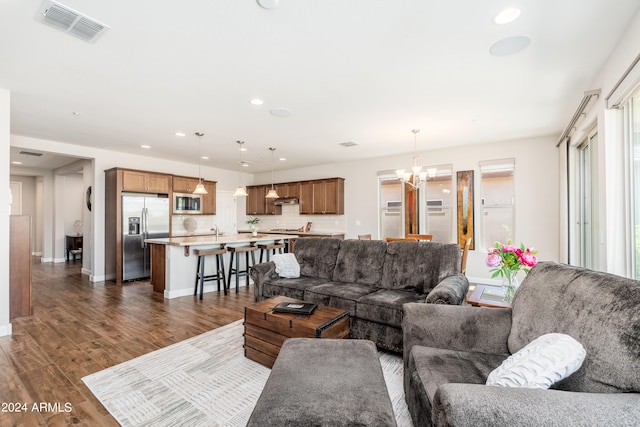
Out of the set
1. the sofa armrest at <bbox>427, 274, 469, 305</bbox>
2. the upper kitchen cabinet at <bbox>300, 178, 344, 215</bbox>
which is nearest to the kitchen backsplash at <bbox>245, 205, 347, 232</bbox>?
the upper kitchen cabinet at <bbox>300, 178, 344, 215</bbox>

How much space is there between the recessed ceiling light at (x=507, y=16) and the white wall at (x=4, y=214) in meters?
4.74

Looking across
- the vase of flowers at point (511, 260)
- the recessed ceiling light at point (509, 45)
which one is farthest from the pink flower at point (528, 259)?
the recessed ceiling light at point (509, 45)

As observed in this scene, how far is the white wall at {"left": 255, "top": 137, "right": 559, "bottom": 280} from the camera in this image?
519 cm

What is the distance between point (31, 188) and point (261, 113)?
9713 mm

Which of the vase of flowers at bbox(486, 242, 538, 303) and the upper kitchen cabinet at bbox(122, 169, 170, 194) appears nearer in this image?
the vase of flowers at bbox(486, 242, 538, 303)

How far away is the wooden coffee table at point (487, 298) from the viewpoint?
238 centimetres

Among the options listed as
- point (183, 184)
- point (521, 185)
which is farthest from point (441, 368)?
point (183, 184)

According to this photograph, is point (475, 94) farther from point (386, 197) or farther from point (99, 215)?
point (99, 215)

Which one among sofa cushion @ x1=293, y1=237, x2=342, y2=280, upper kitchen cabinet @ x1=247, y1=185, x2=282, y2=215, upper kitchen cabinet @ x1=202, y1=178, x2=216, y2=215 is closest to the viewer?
sofa cushion @ x1=293, y1=237, x2=342, y2=280

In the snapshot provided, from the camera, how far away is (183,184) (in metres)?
6.93

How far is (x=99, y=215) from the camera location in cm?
606

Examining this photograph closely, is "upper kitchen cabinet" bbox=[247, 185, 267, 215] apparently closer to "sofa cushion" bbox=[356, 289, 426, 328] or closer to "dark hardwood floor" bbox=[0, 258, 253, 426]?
"dark hardwood floor" bbox=[0, 258, 253, 426]

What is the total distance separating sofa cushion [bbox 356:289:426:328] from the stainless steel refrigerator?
4.98 meters

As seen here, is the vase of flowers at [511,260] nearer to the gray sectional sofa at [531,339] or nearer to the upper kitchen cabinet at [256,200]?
the gray sectional sofa at [531,339]
